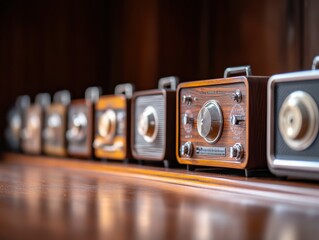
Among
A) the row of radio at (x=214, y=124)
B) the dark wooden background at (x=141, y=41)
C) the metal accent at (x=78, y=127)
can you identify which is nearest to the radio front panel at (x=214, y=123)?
the row of radio at (x=214, y=124)

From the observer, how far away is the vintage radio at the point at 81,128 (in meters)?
2.01

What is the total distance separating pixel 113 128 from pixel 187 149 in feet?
1.51

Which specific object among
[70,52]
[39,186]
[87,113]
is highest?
[70,52]

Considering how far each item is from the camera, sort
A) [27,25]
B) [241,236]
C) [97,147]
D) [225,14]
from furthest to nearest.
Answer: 1. [27,25]
2. [225,14]
3. [97,147]
4. [241,236]

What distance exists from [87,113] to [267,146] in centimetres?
94

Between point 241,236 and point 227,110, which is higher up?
point 227,110

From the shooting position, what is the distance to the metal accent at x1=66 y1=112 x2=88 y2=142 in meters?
2.05

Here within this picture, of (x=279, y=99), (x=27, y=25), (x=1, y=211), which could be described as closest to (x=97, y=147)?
(x=279, y=99)

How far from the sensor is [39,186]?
4.44 ft

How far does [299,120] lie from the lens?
1114mm

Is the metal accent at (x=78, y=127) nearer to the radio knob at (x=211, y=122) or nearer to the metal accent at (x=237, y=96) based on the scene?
the radio knob at (x=211, y=122)

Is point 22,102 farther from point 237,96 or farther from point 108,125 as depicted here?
point 237,96

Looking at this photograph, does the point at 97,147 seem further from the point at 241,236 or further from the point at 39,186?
the point at 241,236

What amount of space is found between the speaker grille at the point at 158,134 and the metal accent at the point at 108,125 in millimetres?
122
